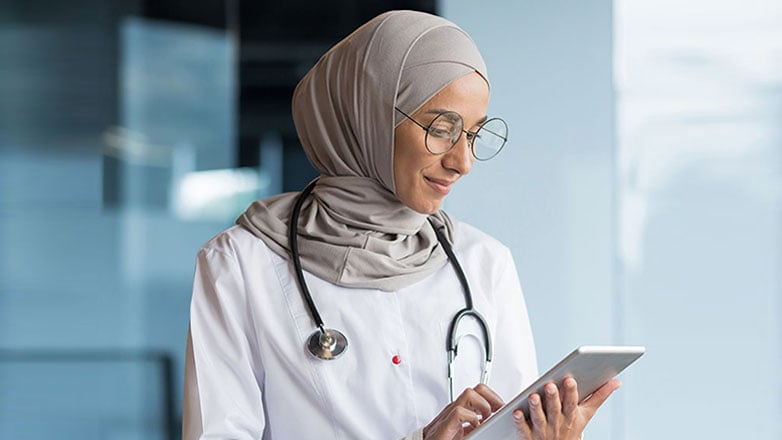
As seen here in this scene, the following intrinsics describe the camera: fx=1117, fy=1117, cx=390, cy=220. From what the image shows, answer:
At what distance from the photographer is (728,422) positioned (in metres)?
2.65

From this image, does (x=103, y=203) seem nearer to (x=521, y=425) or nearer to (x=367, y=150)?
(x=367, y=150)

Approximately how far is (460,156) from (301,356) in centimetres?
39

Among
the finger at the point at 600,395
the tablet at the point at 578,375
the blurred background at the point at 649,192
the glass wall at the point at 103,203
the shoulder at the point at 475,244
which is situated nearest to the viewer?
the tablet at the point at 578,375

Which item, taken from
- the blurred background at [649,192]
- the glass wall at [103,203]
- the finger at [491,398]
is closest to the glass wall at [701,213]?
the blurred background at [649,192]

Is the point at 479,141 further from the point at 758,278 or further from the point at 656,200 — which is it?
the point at 758,278

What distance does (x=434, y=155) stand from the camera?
1.65 meters

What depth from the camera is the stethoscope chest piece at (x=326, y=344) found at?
5.52 feet

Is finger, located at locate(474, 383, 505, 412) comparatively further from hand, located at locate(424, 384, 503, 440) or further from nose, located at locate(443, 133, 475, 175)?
nose, located at locate(443, 133, 475, 175)

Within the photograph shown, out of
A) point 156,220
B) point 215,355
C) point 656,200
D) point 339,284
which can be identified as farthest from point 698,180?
point 156,220

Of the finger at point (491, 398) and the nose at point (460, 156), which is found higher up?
the nose at point (460, 156)

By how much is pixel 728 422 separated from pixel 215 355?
4.80ft

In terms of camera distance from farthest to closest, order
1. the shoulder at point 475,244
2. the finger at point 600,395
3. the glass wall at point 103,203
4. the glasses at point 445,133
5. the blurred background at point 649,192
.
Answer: the glass wall at point 103,203 → the blurred background at point 649,192 → the shoulder at point 475,244 → the glasses at point 445,133 → the finger at point 600,395

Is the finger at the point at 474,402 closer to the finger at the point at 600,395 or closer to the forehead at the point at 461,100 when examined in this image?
the finger at the point at 600,395

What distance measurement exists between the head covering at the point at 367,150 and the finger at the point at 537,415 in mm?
393
